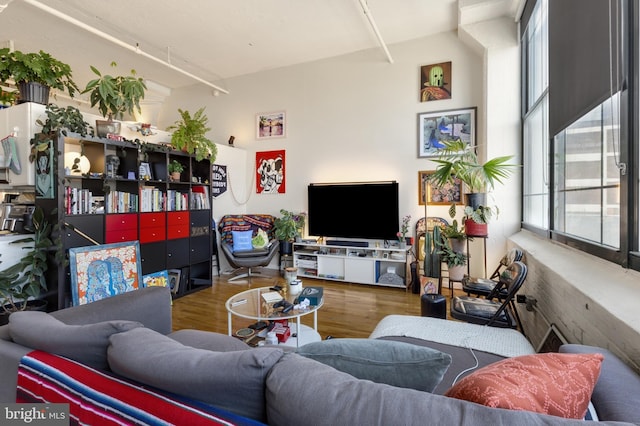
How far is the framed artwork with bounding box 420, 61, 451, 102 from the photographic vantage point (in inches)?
172

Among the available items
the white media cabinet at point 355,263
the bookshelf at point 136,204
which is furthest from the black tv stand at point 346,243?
the bookshelf at point 136,204

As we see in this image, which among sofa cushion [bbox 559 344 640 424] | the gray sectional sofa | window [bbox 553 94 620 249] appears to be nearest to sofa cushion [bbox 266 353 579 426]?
the gray sectional sofa

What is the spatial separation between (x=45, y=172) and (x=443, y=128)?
16.0 ft

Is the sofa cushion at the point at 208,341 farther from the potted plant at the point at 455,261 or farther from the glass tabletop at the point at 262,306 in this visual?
the potted plant at the point at 455,261

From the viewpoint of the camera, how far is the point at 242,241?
4941 millimetres

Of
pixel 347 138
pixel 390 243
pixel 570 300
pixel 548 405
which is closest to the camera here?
pixel 548 405

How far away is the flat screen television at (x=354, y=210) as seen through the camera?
179 inches

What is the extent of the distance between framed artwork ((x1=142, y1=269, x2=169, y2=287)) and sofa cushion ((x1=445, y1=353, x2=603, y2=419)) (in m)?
3.86

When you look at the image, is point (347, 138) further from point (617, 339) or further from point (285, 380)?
point (285, 380)

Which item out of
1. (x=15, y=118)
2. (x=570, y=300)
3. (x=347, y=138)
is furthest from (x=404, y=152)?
(x=15, y=118)

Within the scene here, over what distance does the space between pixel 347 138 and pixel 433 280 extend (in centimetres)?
271

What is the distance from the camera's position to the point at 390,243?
457 cm

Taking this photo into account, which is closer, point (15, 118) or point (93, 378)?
point (93, 378)

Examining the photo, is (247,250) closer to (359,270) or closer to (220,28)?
(359,270)
